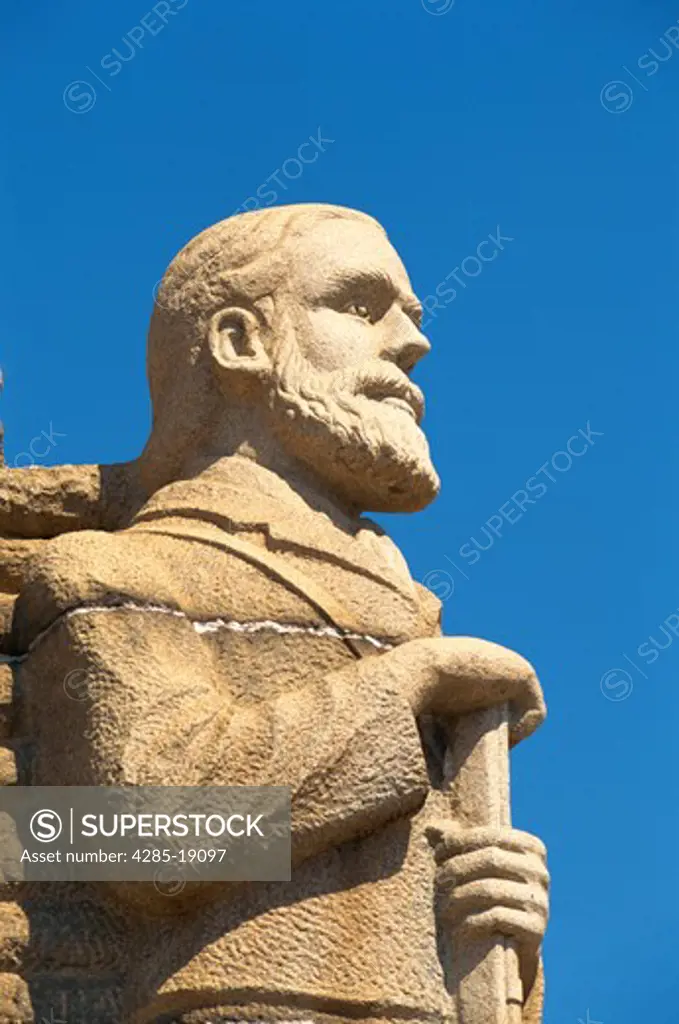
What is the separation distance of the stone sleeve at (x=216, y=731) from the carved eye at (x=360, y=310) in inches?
60.0

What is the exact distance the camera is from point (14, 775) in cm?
794

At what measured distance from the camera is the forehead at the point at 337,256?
8.62m

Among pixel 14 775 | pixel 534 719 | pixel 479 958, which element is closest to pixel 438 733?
pixel 534 719

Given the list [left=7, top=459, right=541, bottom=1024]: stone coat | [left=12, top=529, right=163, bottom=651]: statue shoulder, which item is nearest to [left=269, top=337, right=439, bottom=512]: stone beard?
[left=7, top=459, right=541, bottom=1024]: stone coat

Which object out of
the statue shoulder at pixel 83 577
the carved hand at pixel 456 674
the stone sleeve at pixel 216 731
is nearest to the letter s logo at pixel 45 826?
the stone sleeve at pixel 216 731

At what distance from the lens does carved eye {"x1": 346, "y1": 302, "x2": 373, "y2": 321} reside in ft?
28.5

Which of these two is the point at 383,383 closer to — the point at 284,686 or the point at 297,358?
the point at 297,358

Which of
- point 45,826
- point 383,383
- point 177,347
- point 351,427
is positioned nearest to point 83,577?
point 45,826

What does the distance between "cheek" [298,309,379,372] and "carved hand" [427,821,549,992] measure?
5.76 feet

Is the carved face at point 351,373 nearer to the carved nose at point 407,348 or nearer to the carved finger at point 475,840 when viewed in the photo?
the carved nose at point 407,348

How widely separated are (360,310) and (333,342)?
24 cm

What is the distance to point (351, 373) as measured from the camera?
8.50 metres

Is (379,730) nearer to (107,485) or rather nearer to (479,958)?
(479,958)

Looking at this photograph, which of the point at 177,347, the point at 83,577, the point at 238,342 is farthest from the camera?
the point at 177,347
